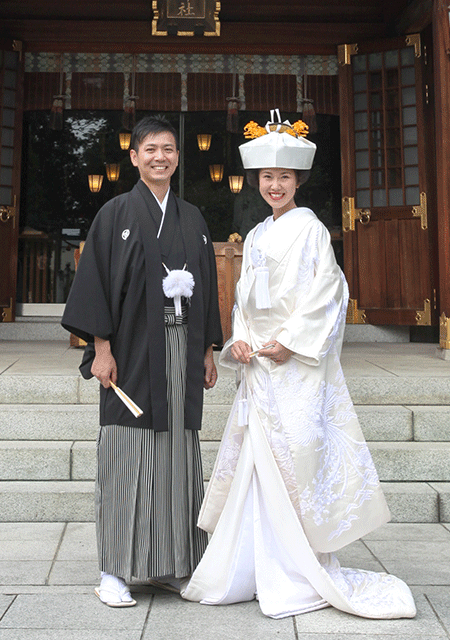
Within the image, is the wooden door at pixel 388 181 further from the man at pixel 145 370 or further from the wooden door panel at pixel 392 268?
the man at pixel 145 370

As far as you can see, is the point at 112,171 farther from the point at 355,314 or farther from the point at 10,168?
the point at 355,314

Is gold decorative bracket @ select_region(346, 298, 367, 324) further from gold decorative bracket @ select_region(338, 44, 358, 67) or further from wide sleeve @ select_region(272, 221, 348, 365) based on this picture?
wide sleeve @ select_region(272, 221, 348, 365)

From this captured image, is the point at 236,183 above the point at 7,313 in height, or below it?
above

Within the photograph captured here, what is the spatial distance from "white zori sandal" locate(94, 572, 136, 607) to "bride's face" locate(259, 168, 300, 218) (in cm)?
152

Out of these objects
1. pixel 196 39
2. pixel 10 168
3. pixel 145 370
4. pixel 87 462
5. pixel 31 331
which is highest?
pixel 196 39

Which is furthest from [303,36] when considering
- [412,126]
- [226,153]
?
[226,153]

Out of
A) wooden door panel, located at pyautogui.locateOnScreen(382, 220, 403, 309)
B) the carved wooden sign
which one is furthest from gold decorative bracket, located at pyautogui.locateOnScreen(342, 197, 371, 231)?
the carved wooden sign

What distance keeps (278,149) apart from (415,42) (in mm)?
5297

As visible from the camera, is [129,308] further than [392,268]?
No

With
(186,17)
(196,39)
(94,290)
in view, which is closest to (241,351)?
(94,290)

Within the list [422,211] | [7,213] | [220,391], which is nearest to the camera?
[220,391]

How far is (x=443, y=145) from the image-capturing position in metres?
5.56

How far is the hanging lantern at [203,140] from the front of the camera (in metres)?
9.45

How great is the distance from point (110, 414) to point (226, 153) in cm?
765
